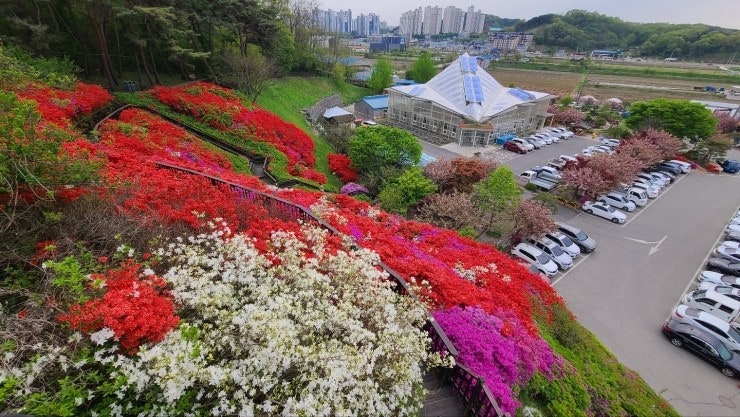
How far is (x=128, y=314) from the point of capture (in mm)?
4004

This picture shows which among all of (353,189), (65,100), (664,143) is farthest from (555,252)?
(65,100)

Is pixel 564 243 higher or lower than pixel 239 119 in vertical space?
lower

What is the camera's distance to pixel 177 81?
25.4m

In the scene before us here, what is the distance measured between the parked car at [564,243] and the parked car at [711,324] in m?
4.61

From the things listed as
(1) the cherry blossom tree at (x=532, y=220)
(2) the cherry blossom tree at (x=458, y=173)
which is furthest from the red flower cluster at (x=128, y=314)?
A: (2) the cherry blossom tree at (x=458, y=173)

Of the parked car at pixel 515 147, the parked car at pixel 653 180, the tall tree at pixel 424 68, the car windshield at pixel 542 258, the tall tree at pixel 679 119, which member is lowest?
the car windshield at pixel 542 258

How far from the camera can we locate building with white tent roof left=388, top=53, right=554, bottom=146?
33.3m

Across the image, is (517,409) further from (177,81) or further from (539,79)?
(539,79)

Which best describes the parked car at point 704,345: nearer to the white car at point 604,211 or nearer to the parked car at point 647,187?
the white car at point 604,211

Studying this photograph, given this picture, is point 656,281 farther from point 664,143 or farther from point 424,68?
point 424,68

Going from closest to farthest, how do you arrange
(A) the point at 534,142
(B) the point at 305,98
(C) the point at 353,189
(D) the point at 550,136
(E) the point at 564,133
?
(C) the point at 353,189 → (A) the point at 534,142 → (D) the point at 550,136 → (E) the point at 564,133 → (B) the point at 305,98

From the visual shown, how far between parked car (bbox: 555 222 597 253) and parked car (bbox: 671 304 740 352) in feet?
15.8

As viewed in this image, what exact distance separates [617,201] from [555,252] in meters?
9.66

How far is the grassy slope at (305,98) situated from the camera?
25484mm
